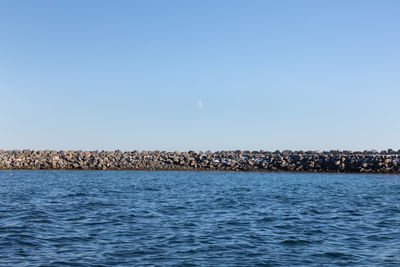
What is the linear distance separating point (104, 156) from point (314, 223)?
55.2 meters

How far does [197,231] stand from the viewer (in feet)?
50.1

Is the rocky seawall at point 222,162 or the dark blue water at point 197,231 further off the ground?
the rocky seawall at point 222,162

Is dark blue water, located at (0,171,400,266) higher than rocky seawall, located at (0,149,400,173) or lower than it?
lower

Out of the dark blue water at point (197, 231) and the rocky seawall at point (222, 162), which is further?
the rocky seawall at point (222, 162)

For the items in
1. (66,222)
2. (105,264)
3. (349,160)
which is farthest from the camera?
(349,160)

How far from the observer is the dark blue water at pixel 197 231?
38.4 feet

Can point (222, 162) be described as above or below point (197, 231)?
above

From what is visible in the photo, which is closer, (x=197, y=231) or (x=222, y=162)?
(x=197, y=231)

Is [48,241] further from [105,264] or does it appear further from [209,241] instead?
[209,241]

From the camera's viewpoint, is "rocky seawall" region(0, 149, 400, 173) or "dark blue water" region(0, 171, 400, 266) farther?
"rocky seawall" region(0, 149, 400, 173)

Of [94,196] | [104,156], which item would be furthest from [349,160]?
[94,196]

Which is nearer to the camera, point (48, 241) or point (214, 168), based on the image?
point (48, 241)

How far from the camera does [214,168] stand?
200 ft

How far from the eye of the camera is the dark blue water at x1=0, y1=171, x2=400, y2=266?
11695 millimetres
